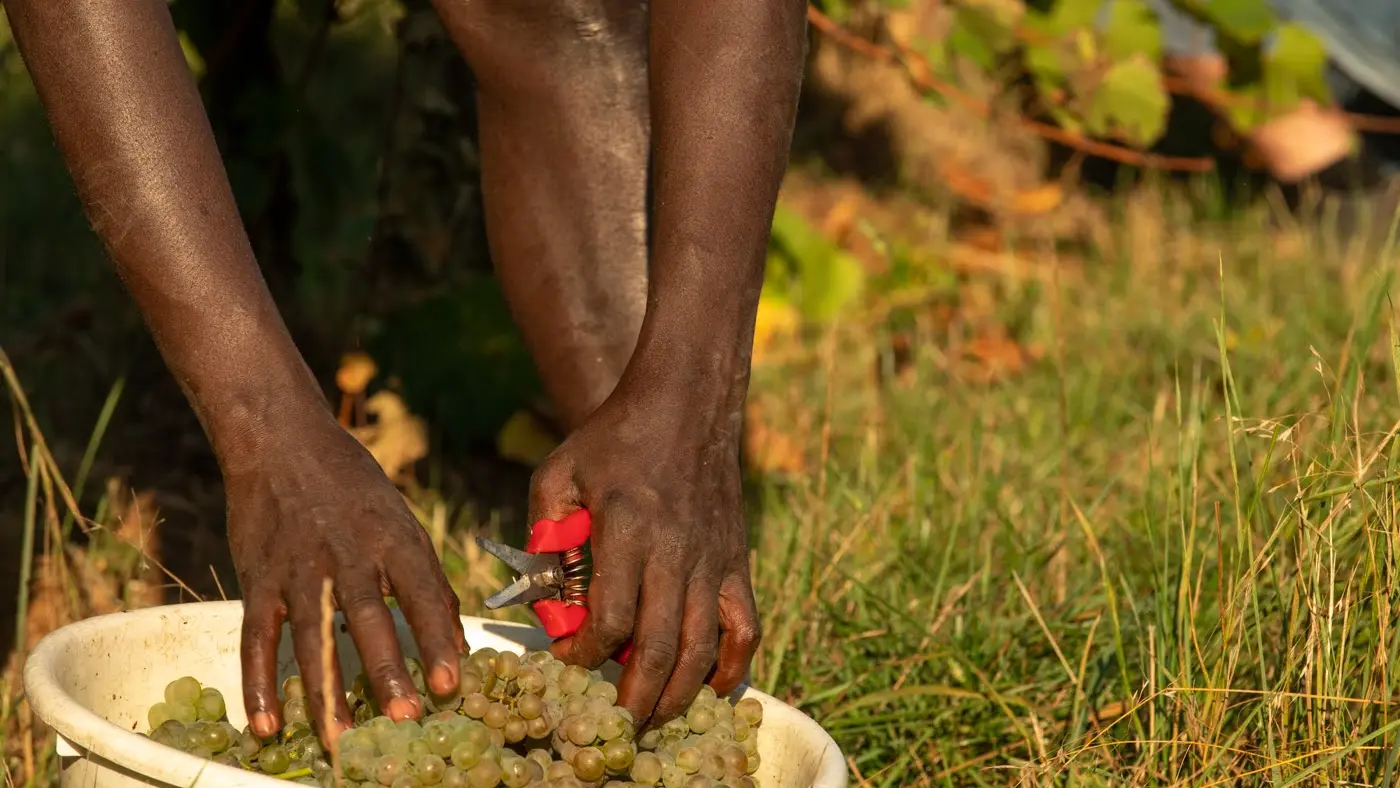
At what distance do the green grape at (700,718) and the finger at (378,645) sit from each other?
306mm

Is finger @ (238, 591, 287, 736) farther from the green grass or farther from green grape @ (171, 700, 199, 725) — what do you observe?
the green grass

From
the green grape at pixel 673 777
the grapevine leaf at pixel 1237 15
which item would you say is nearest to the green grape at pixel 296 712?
the green grape at pixel 673 777

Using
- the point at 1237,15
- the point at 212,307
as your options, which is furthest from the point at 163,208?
the point at 1237,15

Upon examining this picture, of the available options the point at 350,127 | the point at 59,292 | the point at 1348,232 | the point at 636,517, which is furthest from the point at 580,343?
the point at 1348,232

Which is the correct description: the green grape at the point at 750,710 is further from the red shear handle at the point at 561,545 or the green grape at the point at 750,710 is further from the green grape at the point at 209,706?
the green grape at the point at 209,706

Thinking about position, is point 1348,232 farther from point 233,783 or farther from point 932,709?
point 233,783

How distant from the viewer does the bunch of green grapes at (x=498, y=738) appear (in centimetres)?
138

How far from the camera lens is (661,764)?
1538mm

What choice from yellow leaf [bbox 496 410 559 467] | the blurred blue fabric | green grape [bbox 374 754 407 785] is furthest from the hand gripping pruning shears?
the blurred blue fabric

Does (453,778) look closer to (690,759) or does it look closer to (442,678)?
(442,678)

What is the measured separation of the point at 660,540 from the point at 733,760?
0.76 feet

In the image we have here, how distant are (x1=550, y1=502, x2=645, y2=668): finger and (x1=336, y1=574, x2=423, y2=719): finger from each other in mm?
182

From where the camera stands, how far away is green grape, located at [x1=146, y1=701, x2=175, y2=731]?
1590 mm

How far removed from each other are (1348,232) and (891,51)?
5.28 ft
